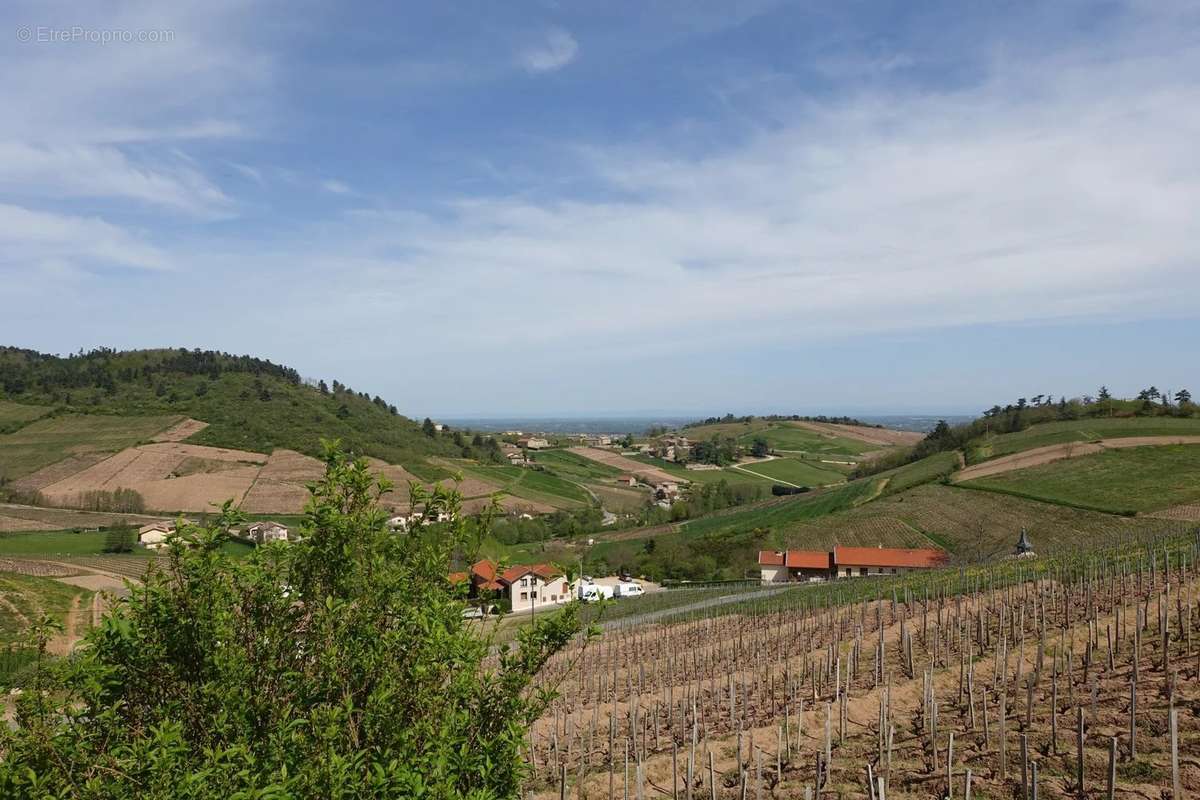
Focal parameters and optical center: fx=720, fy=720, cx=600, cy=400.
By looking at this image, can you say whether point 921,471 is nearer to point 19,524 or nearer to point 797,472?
point 797,472

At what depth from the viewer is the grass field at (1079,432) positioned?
3012 inches

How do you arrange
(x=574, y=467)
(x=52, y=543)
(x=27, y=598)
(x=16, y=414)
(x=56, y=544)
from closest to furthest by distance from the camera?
(x=27, y=598), (x=56, y=544), (x=52, y=543), (x=16, y=414), (x=574, y=467)

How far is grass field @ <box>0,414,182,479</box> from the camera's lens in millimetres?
100875

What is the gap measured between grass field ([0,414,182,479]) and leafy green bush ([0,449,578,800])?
117385 millimetres

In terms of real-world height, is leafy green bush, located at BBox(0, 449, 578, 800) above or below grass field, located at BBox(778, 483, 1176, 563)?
above

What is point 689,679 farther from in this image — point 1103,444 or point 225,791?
point 1103,444

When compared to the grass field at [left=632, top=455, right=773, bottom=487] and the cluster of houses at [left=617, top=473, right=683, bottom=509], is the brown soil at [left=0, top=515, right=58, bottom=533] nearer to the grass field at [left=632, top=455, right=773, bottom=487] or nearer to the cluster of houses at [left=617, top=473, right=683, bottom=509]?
the cluster of houses at [left=617, top=473, right=683, bottom=509]

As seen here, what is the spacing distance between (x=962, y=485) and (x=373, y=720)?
7687 centimetres

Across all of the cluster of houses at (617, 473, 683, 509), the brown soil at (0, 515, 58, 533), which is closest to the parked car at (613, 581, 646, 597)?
the cluster of houses at (617, 473, 683, 509)

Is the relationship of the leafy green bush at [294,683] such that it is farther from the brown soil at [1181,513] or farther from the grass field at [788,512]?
the grass field at [788,512]

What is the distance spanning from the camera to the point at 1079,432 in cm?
8231

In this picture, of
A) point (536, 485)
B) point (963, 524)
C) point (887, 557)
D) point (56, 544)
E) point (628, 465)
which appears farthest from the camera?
point (628, 465)

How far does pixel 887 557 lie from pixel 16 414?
5355 inches

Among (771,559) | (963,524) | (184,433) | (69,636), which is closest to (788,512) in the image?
(771,559)
